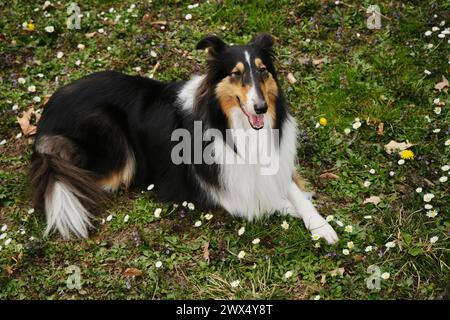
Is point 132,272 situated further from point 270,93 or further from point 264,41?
point 264,41

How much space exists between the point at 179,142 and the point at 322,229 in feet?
4.31

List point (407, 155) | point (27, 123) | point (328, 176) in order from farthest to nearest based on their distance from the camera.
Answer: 1. point (27, 123)
2. point (328, 176)
3. point (407, 155)

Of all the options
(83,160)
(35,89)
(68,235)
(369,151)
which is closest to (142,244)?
(68,235)

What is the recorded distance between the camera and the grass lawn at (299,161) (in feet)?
12.1

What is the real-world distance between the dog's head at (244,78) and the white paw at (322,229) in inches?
33.1

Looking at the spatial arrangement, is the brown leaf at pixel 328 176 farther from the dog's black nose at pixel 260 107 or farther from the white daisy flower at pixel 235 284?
the white daisy flower at pixel 235 284

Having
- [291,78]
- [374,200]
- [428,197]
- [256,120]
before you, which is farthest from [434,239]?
[291,78]

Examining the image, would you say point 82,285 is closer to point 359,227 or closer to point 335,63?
point 359,227

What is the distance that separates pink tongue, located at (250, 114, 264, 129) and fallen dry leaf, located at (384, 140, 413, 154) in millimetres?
1426

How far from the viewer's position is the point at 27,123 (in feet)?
17.0

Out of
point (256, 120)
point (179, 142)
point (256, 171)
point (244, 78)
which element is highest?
point (244, 78)

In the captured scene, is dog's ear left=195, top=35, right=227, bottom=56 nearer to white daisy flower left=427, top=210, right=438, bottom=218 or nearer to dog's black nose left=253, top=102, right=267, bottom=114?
dog's black nose left=253, top=102, right=267, bottom=114

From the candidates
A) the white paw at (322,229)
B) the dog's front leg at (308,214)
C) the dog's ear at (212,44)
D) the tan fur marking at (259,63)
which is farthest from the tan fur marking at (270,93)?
the white paw at (322,229)

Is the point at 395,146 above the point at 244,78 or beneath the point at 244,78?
beneath
